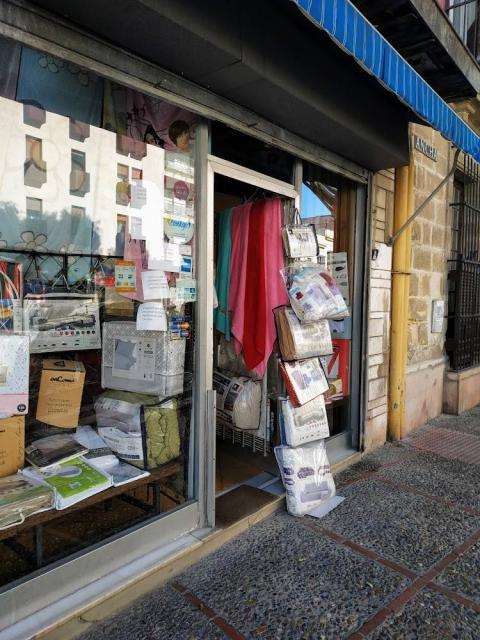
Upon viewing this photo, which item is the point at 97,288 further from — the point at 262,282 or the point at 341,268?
the point at 341,268

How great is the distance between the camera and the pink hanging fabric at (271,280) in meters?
3.32

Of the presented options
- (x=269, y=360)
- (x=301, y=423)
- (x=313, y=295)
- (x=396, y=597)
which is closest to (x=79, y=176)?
(x=313, y=295)

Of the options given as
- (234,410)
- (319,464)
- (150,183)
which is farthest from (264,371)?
(150,183)

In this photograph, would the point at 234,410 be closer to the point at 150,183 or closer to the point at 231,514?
the point at 231,514

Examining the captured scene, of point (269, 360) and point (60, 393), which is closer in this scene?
point (60, 393)

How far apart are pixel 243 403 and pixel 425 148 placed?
155 inches

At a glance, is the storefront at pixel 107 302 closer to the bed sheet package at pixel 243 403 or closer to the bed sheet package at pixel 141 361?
the bed sheet package at pixel 141 361

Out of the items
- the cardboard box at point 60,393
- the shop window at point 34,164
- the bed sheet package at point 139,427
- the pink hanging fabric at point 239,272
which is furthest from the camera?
the pink hanging fabric at point 239,272

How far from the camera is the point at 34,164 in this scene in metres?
2.47

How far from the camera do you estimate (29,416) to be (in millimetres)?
2441

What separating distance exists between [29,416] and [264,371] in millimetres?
1665

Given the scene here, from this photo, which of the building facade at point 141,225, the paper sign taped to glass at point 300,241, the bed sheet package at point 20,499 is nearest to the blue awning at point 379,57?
the building facade at point 141,225

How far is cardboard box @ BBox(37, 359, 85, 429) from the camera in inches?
100

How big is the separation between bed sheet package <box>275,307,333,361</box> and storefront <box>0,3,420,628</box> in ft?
2.14
